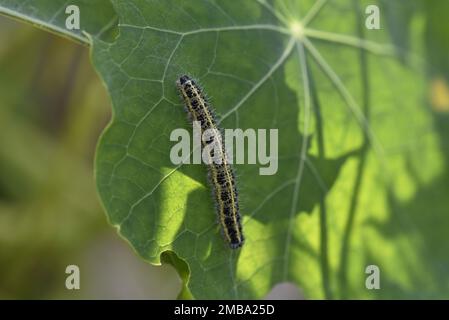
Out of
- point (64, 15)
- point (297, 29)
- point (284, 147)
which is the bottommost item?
point (284, 147)

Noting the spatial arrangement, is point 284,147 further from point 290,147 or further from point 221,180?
point 221,180

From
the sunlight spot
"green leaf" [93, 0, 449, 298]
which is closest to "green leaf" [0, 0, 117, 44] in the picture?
"green leaf" [93, 0, 449, 298]

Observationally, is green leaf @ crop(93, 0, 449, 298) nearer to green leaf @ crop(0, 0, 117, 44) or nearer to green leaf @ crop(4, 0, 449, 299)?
green leaf @ crop(4, 0, 449, 299)

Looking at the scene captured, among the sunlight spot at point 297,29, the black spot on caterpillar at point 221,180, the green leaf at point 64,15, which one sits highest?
the sunlight spot at point 297,29

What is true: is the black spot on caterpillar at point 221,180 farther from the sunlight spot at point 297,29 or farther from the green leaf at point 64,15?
the sunlight spot at point 297,29

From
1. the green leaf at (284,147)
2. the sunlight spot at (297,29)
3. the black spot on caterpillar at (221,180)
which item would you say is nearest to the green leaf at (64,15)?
the green leaf at (284,147)

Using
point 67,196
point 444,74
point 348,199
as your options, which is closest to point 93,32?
point 348,199

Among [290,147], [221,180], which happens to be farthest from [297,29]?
[221,180]
